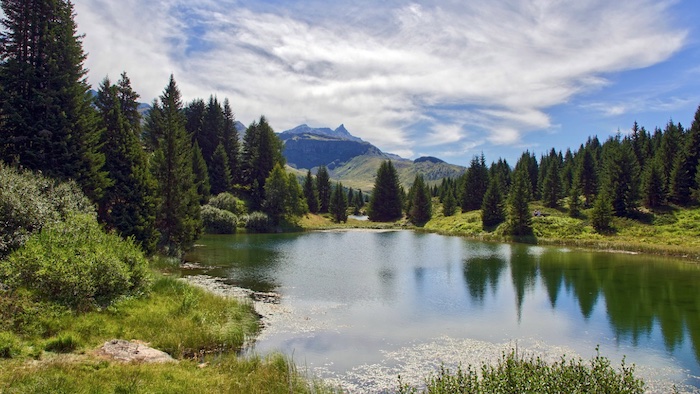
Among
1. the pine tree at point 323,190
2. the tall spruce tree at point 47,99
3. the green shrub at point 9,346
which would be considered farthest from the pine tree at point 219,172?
the green shrub at point 9,346

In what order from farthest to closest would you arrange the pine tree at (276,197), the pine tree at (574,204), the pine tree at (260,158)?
the pine tree at (260,158), the pine tree at (276,197), the pine tree at (574,204)

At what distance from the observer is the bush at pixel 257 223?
9412 cm

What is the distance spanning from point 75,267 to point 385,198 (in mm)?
119817

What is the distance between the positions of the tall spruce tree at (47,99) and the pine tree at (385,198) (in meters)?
104

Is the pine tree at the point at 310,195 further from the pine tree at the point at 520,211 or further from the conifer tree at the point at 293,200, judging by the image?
the pine tree at the point at 520,211

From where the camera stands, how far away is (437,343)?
22.4 m

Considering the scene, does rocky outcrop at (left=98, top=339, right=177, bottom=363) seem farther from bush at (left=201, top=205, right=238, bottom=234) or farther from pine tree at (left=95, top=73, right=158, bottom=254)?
bush at (left=201, top=205, right=238, bottom=234)

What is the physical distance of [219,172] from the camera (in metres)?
105

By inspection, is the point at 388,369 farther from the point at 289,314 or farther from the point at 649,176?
the point at 649,176

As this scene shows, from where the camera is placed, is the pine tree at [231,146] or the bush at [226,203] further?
the pine tree at [231,146]

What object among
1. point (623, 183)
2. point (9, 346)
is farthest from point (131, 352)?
point (623, 183)

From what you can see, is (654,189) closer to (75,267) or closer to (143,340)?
(143,340)

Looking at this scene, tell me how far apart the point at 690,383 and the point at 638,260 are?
42713 mm

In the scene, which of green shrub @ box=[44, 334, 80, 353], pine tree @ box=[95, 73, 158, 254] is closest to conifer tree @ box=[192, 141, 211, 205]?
pine tree @ box=[95, 73, 158, 254]
